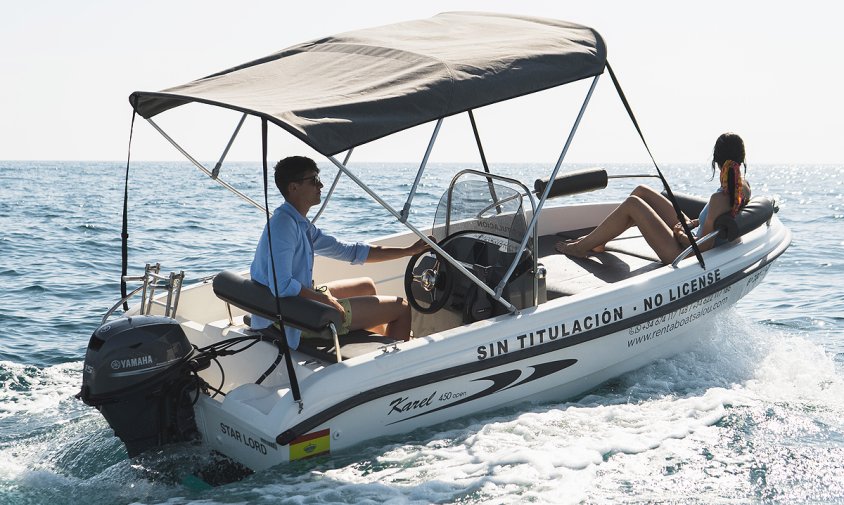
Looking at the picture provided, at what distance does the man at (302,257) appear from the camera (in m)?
4.20

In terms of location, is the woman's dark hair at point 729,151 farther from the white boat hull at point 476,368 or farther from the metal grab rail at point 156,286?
the metal grab rail at point 156,286

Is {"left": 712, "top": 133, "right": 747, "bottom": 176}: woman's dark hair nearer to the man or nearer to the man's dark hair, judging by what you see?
the man

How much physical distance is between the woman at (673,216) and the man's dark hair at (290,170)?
240 cm

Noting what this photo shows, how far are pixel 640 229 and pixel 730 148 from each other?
0.77 meters

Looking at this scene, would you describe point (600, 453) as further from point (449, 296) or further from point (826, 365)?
point (826, 365)

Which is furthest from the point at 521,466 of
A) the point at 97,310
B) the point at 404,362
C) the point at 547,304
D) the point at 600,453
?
the point at 97,310

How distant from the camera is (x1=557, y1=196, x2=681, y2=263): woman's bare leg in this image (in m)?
5.66

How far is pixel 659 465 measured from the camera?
4242mm

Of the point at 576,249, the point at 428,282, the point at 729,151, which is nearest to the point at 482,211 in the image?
the point at 428,282

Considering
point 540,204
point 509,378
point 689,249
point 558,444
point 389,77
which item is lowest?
point 558,444

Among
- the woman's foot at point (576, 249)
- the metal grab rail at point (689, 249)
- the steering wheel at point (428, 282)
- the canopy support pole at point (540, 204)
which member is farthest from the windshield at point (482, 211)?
the metal grab rail at point (689, 249)

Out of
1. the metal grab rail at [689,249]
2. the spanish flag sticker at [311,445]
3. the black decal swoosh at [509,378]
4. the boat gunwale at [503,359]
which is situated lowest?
the spanish flag sticker at [311,445]

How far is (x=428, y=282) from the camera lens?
489 cm

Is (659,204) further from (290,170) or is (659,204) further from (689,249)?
(290,170)
